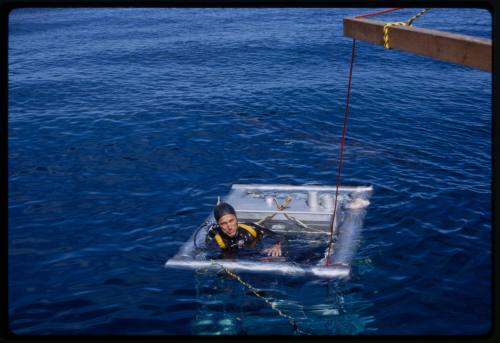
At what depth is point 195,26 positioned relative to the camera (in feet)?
115

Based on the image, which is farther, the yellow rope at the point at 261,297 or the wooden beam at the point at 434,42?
the yellow rope at the point at 261,297

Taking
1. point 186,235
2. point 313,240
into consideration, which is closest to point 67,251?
point 186,235

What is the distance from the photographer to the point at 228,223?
8.15 metres

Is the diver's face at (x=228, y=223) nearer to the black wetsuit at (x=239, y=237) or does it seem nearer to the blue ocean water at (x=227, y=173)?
the black wetsuit at (x=239, y=237)

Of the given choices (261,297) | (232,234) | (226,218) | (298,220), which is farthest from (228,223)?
(298,220)

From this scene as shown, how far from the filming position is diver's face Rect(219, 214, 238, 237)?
26.7 feet

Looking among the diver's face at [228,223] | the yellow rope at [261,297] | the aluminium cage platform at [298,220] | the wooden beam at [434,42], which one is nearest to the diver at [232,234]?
the diver's face at [228,223]

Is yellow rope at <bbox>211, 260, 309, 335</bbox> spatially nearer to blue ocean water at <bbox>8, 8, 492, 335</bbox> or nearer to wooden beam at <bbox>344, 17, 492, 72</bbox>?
blue ocean water at <bbox>8, 8, 492, 335</bbox>

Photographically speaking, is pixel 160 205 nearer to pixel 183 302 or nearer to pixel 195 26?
pixel 183 302

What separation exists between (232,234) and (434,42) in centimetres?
456

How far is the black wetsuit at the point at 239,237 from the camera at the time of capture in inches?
334

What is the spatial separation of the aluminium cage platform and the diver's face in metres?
0.56

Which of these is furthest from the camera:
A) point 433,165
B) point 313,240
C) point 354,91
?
point 354,91

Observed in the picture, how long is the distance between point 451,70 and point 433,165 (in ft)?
41.3
